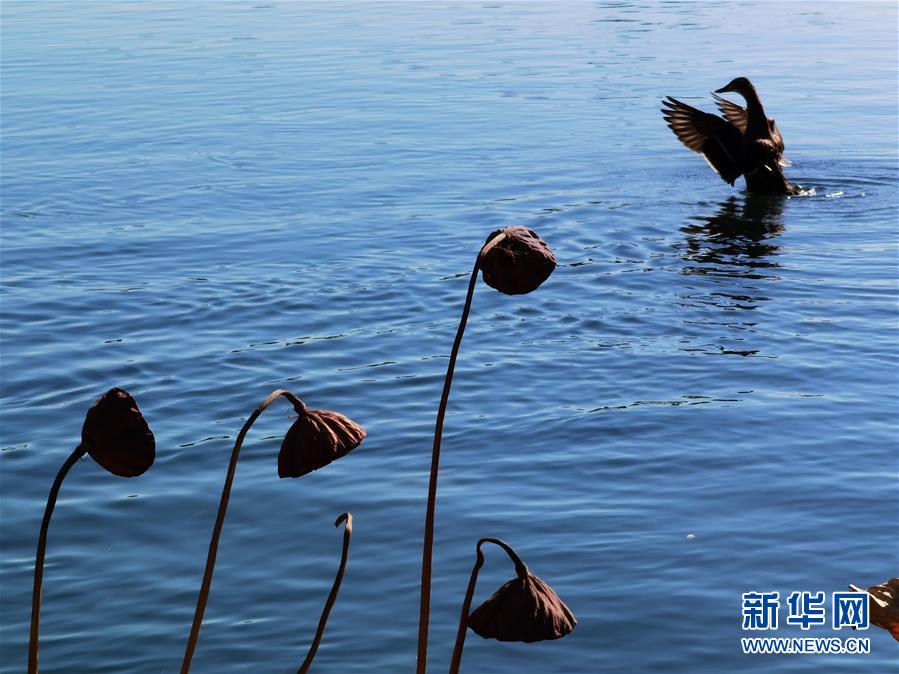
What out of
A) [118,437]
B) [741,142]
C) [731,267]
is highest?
[118,437]

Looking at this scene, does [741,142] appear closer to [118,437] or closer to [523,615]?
[523,615]

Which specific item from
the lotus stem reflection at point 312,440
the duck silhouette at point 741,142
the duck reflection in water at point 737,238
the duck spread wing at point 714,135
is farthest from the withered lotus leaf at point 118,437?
the duck spread wing at point 714,135

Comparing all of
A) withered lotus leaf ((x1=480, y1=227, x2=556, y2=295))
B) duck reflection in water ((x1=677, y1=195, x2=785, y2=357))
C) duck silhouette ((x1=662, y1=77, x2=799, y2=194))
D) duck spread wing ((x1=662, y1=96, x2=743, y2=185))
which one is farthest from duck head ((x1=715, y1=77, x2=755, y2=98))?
withered lotus leaf ((x1=480, y1=227, x2=556, y2=295))

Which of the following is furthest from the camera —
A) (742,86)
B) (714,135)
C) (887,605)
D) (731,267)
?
(714,135)

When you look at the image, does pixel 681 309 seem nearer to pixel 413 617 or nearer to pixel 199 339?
pixel 199 339

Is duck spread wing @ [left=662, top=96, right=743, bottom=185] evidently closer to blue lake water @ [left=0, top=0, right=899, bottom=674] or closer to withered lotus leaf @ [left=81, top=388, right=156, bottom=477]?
blue lake water @ [left=0, top=0, right=899, bottom=674]

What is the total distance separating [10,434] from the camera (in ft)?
21.8

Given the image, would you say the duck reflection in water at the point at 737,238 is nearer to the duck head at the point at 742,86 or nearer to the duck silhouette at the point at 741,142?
the duck silhouette at the point at 741,142

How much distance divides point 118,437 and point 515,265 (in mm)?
506

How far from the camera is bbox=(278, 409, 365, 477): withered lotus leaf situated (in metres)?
1.63

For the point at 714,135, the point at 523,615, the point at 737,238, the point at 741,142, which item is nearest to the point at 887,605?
the point at 523,615

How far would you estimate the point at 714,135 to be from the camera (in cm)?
1262

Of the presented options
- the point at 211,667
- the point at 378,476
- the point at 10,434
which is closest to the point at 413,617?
the point at 211,667

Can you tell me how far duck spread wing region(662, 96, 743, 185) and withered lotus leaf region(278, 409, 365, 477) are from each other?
36.8 feet
